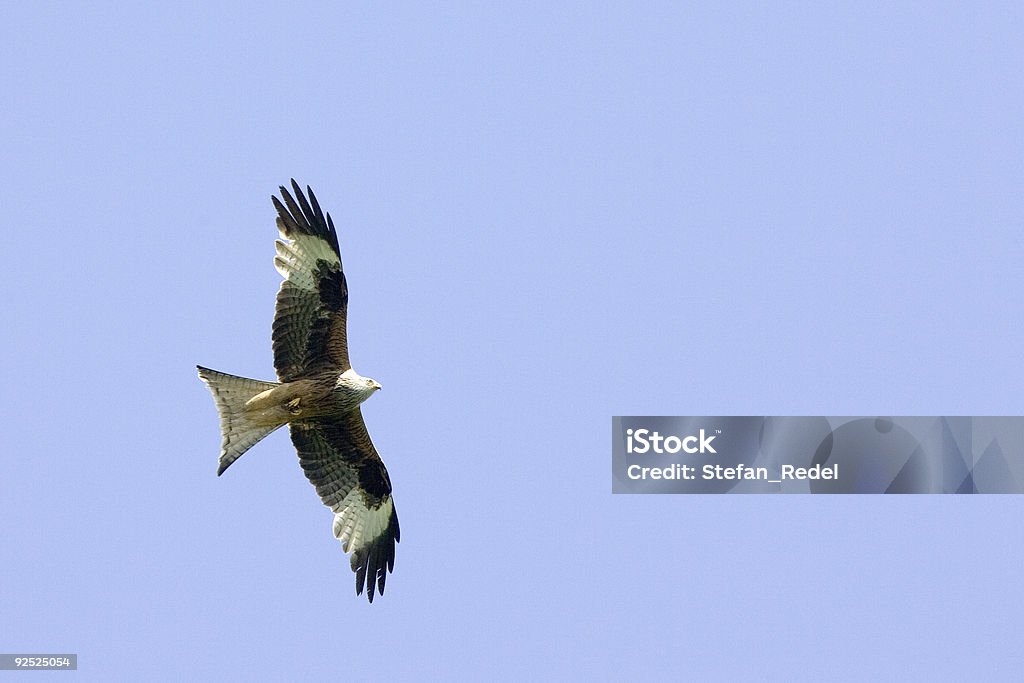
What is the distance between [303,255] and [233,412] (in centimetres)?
142

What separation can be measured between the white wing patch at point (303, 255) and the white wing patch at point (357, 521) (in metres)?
2.22

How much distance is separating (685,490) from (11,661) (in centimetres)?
625

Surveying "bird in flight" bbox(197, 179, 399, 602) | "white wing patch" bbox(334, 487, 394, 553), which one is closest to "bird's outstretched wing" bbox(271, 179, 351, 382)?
"bird in flight" bbox(197, 179, 399, 602)

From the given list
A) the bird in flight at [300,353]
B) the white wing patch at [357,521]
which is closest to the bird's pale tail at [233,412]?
the bird in flight at [300,353]

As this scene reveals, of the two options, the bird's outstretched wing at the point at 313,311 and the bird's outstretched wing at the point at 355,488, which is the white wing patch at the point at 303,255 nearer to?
the bird's outstretched wing at the point at 313,311

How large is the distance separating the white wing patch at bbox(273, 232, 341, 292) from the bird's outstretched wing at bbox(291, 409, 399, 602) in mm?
1358

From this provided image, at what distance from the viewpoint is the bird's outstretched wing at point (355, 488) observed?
1758cm

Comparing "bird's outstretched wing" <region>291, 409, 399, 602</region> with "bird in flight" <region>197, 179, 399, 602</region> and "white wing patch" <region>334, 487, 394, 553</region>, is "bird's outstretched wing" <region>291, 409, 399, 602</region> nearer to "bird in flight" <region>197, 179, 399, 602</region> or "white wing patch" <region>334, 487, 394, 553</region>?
"white wing patch" <region>334, 487, 394, 553</region>

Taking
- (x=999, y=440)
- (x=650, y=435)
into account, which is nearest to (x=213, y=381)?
(x=650, y=435)

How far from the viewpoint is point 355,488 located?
1798 centimetres

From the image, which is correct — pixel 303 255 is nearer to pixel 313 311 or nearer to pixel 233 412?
pixel 313 311

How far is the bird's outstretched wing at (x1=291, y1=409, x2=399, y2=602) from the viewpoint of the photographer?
17578 mm

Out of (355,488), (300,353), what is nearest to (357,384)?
(300,353)

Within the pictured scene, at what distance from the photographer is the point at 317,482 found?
1781 cm
